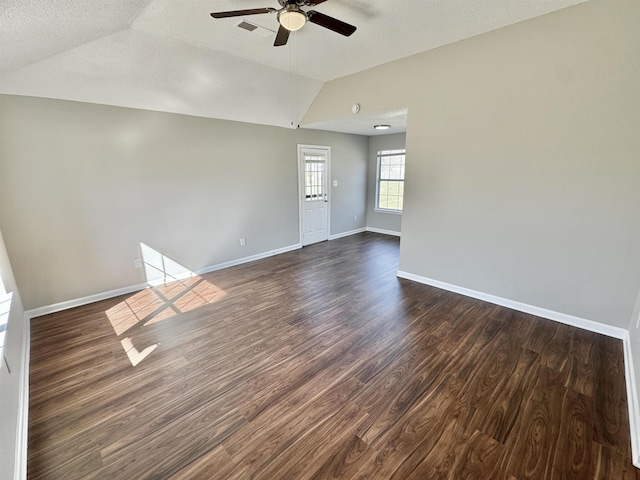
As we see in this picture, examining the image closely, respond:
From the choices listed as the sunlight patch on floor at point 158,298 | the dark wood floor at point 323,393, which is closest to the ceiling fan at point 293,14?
the dark wood floor at point 323,393

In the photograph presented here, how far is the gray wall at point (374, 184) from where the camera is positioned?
6621mm

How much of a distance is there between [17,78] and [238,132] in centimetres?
244

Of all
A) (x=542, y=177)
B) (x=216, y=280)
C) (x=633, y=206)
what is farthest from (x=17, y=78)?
(x=633, y=206)

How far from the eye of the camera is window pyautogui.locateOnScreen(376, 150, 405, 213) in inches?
265

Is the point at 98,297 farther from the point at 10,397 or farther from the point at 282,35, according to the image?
the point at 282,35

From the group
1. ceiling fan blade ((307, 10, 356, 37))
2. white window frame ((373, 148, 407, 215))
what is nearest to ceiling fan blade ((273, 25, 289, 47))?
ceiling fan blade ((307, 10, 356, 37))

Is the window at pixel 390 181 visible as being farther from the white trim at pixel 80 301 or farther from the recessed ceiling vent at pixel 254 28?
the white trim at pixel 80 301

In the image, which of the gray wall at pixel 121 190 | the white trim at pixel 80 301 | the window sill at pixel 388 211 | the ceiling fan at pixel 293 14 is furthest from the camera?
the window sill at pixel 388 211

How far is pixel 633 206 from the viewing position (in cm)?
246

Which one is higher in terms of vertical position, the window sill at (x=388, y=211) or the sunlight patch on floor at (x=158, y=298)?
the window sill at (x=388, y=211)

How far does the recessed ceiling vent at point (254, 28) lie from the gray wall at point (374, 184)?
427cm

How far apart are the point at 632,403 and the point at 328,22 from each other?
11.0 ft

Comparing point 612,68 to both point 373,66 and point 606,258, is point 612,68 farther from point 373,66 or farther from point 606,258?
point 373,66

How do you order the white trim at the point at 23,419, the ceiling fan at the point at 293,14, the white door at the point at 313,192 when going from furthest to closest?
the white door at the point at 313,192
the ceiling fan at the point at 293,14
the white trim at the point at 23,419
